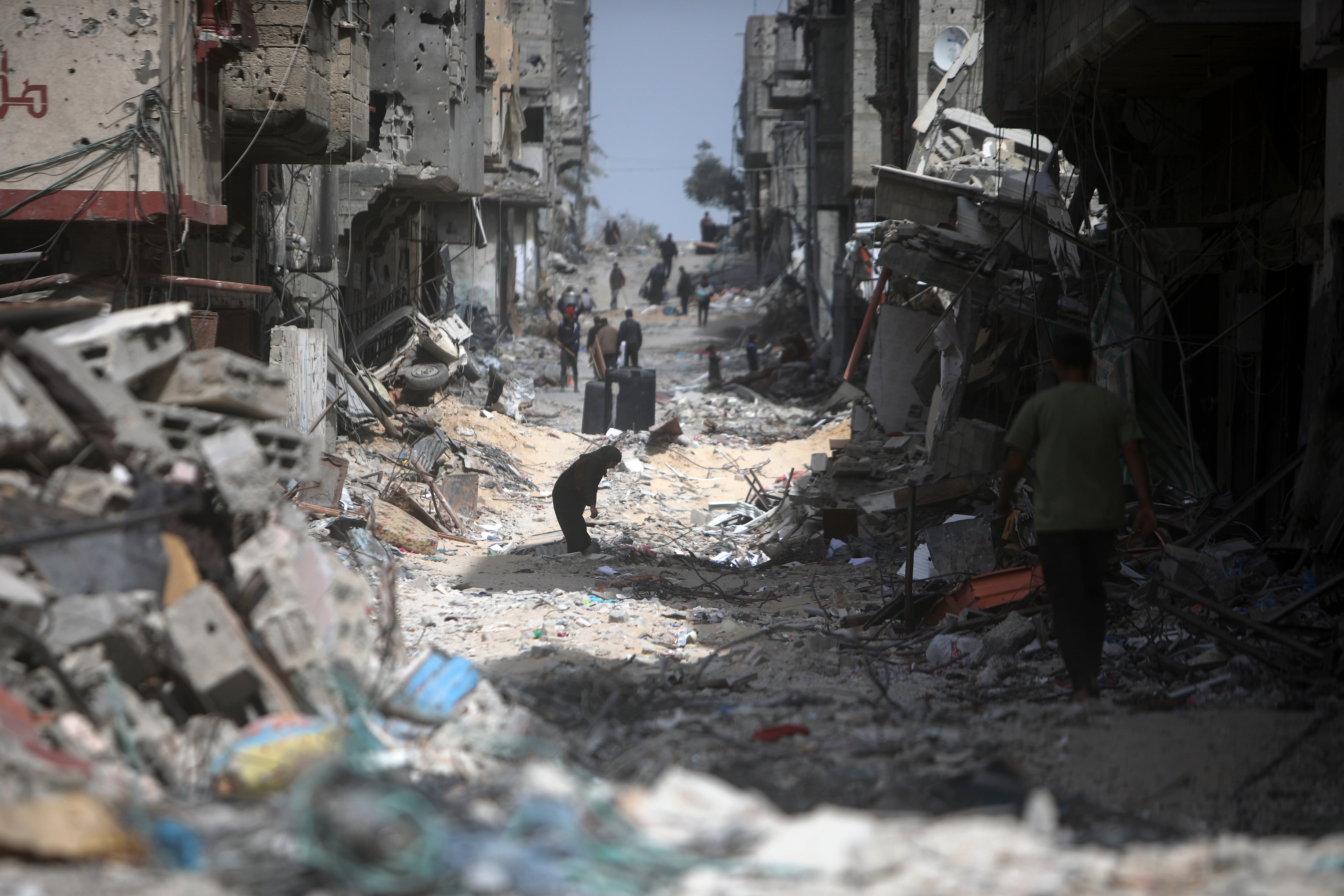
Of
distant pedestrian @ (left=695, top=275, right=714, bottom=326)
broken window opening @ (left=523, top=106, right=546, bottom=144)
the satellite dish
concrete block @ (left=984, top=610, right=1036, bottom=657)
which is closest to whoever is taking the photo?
concrete block @ (left=984, top=610, right=1036, bottom=657)

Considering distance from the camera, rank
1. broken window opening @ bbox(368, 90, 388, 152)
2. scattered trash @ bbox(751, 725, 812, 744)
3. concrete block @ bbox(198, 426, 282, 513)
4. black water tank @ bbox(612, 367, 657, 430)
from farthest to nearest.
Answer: black water tank @ bbox(612, 367, 657, 430)
broken window opening @ bbox(368, 90, 388, 152)
scattered trash @ bbox(751, 725, 812, 744)
concrete block @ bbox(198, 426, 282, 513)

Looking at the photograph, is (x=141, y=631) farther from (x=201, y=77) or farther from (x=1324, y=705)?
(x=201, y=77)

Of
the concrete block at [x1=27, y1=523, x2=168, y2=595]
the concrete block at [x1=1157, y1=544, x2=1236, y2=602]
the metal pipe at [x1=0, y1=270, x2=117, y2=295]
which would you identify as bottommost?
the concrete block at [x1=1157, y1=544, x2=1236, y2=602]

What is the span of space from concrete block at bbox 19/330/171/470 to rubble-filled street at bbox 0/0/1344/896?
17 mm

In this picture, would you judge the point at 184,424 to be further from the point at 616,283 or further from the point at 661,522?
the point at 616,283

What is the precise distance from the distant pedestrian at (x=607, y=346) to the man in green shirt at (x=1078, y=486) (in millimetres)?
17565

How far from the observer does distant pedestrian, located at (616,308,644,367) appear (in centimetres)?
2302

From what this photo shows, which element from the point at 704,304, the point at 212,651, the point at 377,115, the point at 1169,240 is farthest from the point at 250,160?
the point at 704,304

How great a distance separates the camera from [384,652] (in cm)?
466

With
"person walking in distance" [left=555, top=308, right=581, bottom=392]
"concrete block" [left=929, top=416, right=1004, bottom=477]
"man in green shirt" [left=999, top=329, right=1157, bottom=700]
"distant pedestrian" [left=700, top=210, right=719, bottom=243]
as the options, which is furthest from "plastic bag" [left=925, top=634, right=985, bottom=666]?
"distant pedestrian" [left=700, top=210, right=719, bottom=243]

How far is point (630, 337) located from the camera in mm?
23156

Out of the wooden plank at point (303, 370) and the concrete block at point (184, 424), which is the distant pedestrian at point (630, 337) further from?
the concrete block at point (184, 424)

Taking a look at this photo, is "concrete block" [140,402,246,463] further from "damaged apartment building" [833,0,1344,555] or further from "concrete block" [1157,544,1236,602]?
"damaged apartment building" [833,0,1344,555]

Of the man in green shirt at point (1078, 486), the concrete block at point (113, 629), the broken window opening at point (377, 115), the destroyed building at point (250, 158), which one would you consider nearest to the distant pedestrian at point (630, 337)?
the destroyed building at point (250, 158)
